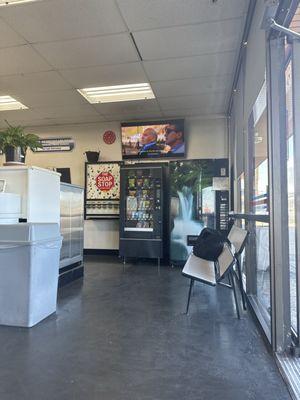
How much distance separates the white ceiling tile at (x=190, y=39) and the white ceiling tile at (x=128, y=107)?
1.57 m

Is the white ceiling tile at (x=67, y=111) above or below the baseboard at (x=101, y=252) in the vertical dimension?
above

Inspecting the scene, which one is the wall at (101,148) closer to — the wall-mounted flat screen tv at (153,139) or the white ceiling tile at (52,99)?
the wall-mounted flat screen tv at (153,139)

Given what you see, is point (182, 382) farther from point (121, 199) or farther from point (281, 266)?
point (121, 199)

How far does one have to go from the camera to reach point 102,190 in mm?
6332

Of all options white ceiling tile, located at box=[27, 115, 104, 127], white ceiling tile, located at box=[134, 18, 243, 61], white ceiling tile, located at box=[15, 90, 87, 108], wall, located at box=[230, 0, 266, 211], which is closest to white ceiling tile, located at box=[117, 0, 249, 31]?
white ceiling tile, located at box=[134, 18, 243, 61]

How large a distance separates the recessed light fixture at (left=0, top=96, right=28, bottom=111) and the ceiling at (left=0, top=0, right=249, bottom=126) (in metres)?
0.19

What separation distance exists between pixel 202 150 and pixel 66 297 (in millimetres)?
3901

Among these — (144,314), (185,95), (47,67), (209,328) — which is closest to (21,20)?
(47,67)

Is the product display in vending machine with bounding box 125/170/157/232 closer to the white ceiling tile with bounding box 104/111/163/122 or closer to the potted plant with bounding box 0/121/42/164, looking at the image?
the white ceiling tile with bounding box 104/111/163/122

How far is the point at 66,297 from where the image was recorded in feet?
11.5

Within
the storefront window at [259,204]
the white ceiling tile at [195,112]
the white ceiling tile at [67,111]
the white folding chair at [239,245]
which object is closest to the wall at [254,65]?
the storefront window at [259,204]

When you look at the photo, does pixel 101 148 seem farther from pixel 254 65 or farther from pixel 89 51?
pixel 254 65

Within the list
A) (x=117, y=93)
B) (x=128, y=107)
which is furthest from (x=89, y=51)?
(x=128, y=107)

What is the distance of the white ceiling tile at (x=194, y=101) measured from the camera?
5.07 meters
